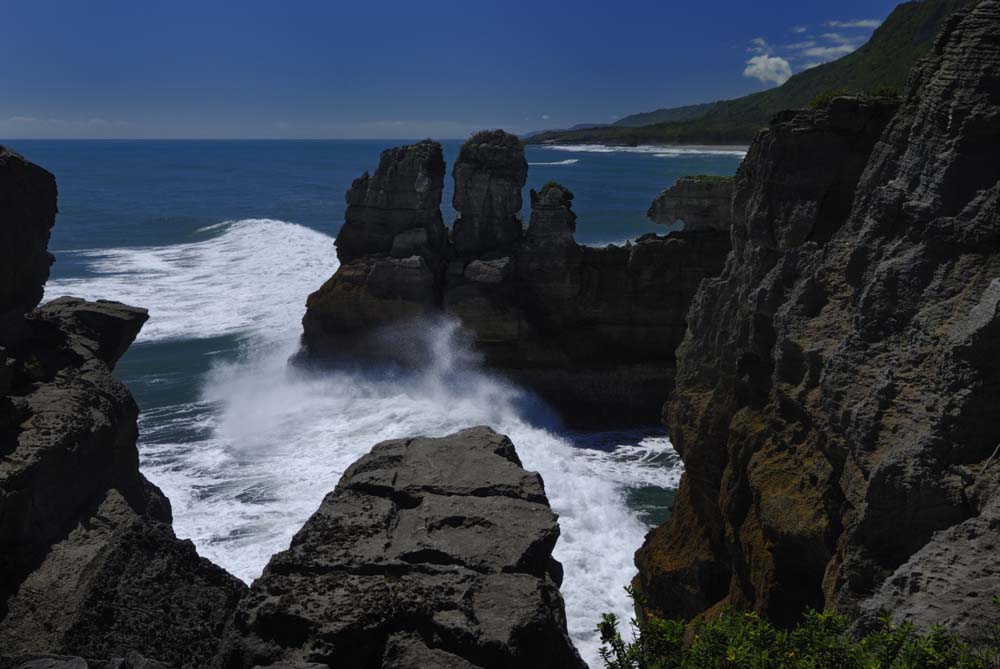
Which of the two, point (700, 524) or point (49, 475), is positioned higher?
point (49, 475)

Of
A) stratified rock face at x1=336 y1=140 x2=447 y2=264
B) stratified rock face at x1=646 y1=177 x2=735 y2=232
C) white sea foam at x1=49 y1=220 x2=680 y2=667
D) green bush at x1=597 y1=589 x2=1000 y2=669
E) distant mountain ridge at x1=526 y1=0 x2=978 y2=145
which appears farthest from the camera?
distant mountain ridge at x1=526 y1=0 x2=978 y2=145

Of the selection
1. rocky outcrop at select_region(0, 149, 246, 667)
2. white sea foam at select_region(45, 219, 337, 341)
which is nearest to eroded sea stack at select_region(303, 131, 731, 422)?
white sea foam at select_region(45, 219, 337, 341)

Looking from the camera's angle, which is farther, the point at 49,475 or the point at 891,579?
the point at 49,475

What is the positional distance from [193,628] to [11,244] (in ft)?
25.2

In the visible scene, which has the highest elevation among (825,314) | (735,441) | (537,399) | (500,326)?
(825,314)

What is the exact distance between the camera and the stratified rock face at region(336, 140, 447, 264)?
2842 cm

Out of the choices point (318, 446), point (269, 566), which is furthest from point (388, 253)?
point (269, 566)

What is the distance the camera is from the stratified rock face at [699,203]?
26109mm

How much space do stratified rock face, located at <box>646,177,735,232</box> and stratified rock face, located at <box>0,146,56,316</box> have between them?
17.6 m

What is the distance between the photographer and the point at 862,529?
852 centimetres

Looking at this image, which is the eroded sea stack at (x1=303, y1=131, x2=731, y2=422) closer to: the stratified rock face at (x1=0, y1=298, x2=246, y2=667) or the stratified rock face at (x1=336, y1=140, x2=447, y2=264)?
the stratified rock face at (x1=336, y1=140, x2=447, y2=264)

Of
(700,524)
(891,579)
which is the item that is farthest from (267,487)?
(891,579)

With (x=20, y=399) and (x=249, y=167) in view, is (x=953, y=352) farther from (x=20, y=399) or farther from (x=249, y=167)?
(x=249, y=167)

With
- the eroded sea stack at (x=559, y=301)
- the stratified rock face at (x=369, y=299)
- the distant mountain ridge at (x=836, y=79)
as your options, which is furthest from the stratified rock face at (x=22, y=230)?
the distant mountain ridge at (x=836, y=79)
